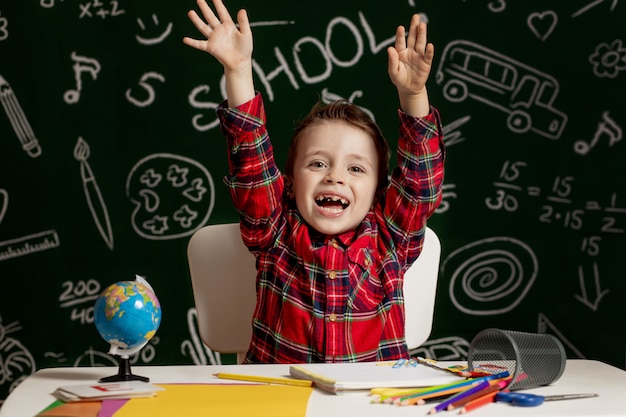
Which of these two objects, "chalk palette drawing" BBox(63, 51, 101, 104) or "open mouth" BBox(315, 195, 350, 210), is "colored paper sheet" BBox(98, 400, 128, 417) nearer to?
"open mouth" BBox(315, 195, 350, 210)

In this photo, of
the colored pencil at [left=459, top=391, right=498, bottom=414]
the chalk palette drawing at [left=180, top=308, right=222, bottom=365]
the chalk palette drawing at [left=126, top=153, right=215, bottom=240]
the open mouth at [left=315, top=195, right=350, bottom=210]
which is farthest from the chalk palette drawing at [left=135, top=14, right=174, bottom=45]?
the colored pencil at [left=459, top=391, right=498, bottom=414]

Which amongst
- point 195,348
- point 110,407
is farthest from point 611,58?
point 110,407

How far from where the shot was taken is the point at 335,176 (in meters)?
1.59

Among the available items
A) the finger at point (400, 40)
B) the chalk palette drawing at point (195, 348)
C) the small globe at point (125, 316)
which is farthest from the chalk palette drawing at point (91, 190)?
the small globe at point (125, 316)

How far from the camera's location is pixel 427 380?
3.39 feet

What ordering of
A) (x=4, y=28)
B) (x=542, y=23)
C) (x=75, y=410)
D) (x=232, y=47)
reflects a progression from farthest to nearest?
(x=542, y=23)
(x=4, y=28)
(x=232, y=47)
(x=75, y=410)

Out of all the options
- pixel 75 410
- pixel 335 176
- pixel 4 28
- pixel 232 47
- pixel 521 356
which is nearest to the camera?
pixel 75 410

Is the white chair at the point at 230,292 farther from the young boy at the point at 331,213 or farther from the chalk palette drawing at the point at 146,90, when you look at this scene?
the chalk palette drawing at the point at 146,90

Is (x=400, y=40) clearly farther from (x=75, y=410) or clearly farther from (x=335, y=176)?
(x=75, y=410)

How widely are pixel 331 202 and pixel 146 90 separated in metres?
1.01

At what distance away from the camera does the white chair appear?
1.67 m

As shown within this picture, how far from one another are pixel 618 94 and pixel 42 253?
184 cm

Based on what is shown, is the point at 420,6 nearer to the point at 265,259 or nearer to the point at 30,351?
the point at 265,259

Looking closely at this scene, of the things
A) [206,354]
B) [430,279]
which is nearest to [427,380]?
[430,279]
